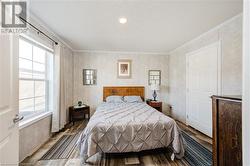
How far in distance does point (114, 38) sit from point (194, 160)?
3088 millimetres

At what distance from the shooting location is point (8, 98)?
1.17 meters

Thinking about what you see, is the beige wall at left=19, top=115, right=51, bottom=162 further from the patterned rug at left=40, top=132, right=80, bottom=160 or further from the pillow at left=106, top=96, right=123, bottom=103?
the pillow at left=106, top=96, right=123, bottom=103

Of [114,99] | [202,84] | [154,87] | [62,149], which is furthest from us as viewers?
[154,87]

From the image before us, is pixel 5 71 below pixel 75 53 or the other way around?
below

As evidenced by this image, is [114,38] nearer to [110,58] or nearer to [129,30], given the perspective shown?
[129,30]

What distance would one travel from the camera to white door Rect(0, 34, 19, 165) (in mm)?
1080

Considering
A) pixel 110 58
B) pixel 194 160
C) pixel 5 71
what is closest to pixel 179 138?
pixel 194 160

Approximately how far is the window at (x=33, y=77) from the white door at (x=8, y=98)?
47.6 inches

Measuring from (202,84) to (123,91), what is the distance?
2.57 metres

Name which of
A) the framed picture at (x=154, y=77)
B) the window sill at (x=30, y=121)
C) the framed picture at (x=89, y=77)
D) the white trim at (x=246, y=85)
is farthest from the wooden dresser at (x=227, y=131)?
the framed picture at (x=89, y=77)

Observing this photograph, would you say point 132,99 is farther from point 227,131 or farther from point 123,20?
point 227,131

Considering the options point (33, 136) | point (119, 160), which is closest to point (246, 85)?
point (119, 160)

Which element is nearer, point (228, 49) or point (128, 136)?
point (128, 136)

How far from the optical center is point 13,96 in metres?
1.25
